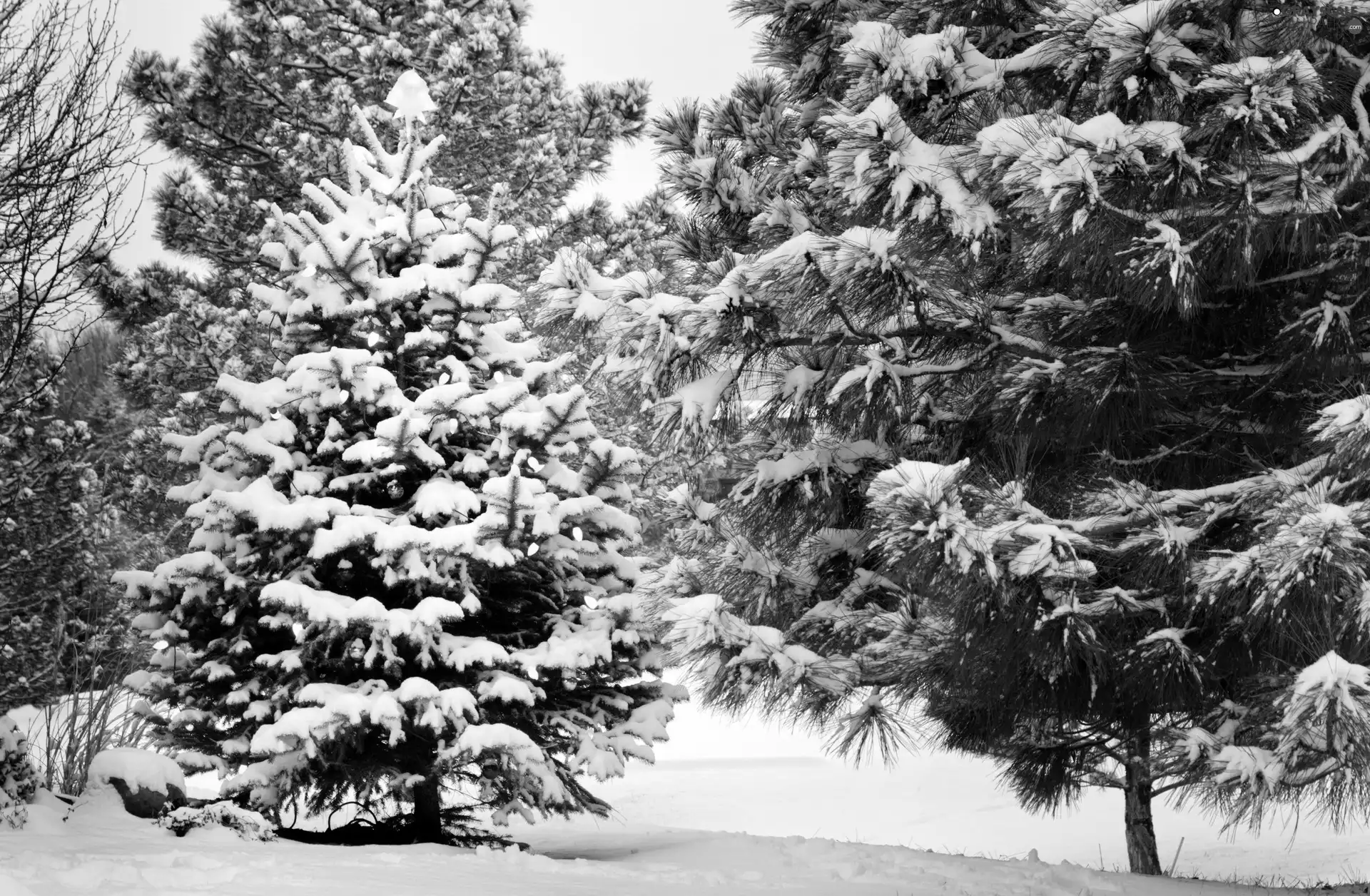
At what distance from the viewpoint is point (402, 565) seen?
16.6 ft

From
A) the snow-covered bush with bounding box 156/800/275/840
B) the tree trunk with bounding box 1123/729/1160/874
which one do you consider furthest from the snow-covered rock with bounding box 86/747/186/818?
the tree trunk with bounding box 1123/729/1160/874

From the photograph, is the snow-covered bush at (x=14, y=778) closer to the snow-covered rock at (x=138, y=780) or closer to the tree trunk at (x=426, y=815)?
the snow-covered rock at (x=138, y=780)

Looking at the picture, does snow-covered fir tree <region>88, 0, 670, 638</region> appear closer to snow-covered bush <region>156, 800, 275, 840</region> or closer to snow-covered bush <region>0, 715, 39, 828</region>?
snow-covered bush <region>0, 715, 39, 828</region>

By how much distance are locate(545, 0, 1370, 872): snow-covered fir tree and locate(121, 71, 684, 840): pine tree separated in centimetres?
81

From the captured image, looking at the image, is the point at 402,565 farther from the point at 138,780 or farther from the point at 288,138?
the point at 288,138

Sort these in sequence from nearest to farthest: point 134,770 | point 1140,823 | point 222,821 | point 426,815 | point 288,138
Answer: point 222,821, point 134,770, point 426,815, point 1140,823, point 288,138

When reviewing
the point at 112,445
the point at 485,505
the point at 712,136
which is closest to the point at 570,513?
the point at 485,505

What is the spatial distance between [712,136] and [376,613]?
3.33 m

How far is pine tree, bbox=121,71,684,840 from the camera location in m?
4.91

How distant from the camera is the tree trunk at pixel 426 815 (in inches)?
219

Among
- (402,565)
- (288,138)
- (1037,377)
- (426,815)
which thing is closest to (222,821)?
(426,815)

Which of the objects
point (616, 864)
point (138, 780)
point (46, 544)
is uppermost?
point (46, 544)

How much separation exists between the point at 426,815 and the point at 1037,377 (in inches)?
156

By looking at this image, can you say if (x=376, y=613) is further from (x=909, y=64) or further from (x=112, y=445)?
(x=112, y=445)
